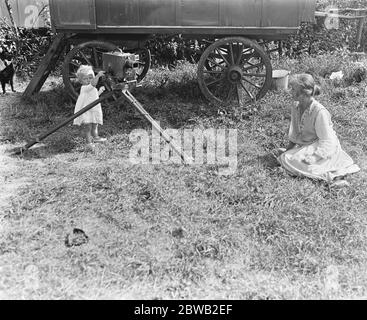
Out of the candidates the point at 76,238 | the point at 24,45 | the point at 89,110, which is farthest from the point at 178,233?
the point at 24,45

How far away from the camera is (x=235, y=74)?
7395mm

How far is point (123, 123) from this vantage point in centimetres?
710

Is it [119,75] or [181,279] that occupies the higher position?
[119,75]

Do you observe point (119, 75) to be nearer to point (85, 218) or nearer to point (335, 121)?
point (85, 218)

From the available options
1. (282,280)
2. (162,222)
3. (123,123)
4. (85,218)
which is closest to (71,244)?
(85,218)

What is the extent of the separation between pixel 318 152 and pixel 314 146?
15cm

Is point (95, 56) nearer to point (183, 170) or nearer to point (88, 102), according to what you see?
point (88, 102)

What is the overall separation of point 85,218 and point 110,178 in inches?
30.4

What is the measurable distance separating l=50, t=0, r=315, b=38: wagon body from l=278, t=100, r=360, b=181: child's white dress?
7.28ft

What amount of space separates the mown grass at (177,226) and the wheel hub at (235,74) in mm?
1110

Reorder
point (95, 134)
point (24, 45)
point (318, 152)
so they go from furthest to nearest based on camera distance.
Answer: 1. point (24, 45)
2. point (95, 134)
3. point (318, 152)

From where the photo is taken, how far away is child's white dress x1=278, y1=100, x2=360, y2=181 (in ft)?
16.7
